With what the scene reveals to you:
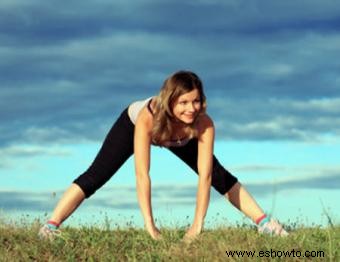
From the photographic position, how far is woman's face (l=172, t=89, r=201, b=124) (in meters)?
10.1

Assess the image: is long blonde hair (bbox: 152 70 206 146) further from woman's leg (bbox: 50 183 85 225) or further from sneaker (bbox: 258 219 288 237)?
sneaker (bbox: 258 219 288 237)

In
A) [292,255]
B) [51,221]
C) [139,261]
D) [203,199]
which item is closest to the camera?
[292,255]

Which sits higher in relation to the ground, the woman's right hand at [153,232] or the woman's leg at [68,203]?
the woman's leg at [68,203]

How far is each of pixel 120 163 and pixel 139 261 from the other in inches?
68.1

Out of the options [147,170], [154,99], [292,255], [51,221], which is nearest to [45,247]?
[51,221]

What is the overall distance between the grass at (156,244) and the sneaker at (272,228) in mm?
147

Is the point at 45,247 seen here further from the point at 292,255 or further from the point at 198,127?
the point at 292,255

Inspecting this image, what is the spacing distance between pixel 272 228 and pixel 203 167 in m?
1.43

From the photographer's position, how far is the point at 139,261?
10.0 m

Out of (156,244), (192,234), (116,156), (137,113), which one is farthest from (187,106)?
(156,244)

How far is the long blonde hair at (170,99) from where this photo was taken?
10125mm

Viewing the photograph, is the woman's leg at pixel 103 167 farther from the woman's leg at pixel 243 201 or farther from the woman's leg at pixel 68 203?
the woman's leg at pixel 243 201

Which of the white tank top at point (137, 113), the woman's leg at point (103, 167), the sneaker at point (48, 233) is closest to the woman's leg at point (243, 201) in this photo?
the white tank top at point (137, 113)

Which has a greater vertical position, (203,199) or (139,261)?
(203,199)
